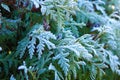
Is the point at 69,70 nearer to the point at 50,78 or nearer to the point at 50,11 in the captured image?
the point at 50,78

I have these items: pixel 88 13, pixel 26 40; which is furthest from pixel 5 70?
pixel 88 13

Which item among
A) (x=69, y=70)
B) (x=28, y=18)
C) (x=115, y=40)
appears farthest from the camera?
(x=115, y=40)

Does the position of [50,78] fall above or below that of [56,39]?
below

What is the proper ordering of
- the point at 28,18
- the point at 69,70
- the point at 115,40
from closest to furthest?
the point at 69,70 < the point at 28,18 < the point at 115,40

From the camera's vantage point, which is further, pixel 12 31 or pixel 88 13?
pixel 88 13

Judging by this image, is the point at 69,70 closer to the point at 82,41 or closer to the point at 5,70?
the point at 82,41

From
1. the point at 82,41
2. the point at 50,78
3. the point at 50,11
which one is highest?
the point at 50,11
